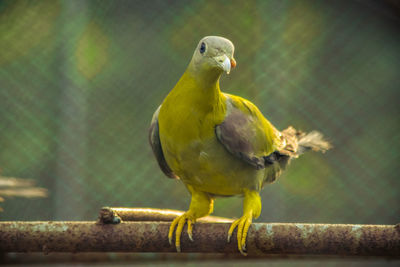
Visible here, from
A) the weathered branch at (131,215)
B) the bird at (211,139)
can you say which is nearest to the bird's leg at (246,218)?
the bird at (211,139)

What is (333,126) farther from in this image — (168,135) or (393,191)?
(168,135)

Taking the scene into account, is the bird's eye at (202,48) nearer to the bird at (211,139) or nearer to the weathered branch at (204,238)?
the bird at (211,139)

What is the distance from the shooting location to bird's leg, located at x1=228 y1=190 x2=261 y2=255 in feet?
3.34

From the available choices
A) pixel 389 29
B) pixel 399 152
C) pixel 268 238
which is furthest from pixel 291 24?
pixel 268 238

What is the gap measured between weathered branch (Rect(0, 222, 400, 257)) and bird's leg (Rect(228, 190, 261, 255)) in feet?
0.05

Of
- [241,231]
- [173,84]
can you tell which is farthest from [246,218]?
[173,84]

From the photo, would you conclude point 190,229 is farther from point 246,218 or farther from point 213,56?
point 213,56

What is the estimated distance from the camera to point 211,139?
3.52 feet

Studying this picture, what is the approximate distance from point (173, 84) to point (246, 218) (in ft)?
3.33

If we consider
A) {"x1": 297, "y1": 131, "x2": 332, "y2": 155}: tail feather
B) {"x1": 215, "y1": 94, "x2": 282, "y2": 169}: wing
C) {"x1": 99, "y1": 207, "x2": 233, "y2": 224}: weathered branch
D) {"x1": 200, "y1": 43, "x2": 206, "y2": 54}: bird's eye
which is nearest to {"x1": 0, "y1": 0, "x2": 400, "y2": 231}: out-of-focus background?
{"x1": 297, "y1": 131, "x2": 332, "y2": 155}: tail feather

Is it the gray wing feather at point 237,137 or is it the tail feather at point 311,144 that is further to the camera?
the tail feather at point 311,144

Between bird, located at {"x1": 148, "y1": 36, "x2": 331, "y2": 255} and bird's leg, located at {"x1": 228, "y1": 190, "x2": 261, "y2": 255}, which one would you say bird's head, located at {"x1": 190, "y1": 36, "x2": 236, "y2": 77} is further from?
bird's leg, located at {"x1": 228, "y1": 190, "x2": 261, "y2": 255}

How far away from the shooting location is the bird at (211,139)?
40.3 inches

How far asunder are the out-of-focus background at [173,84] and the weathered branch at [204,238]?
2.91 ft
